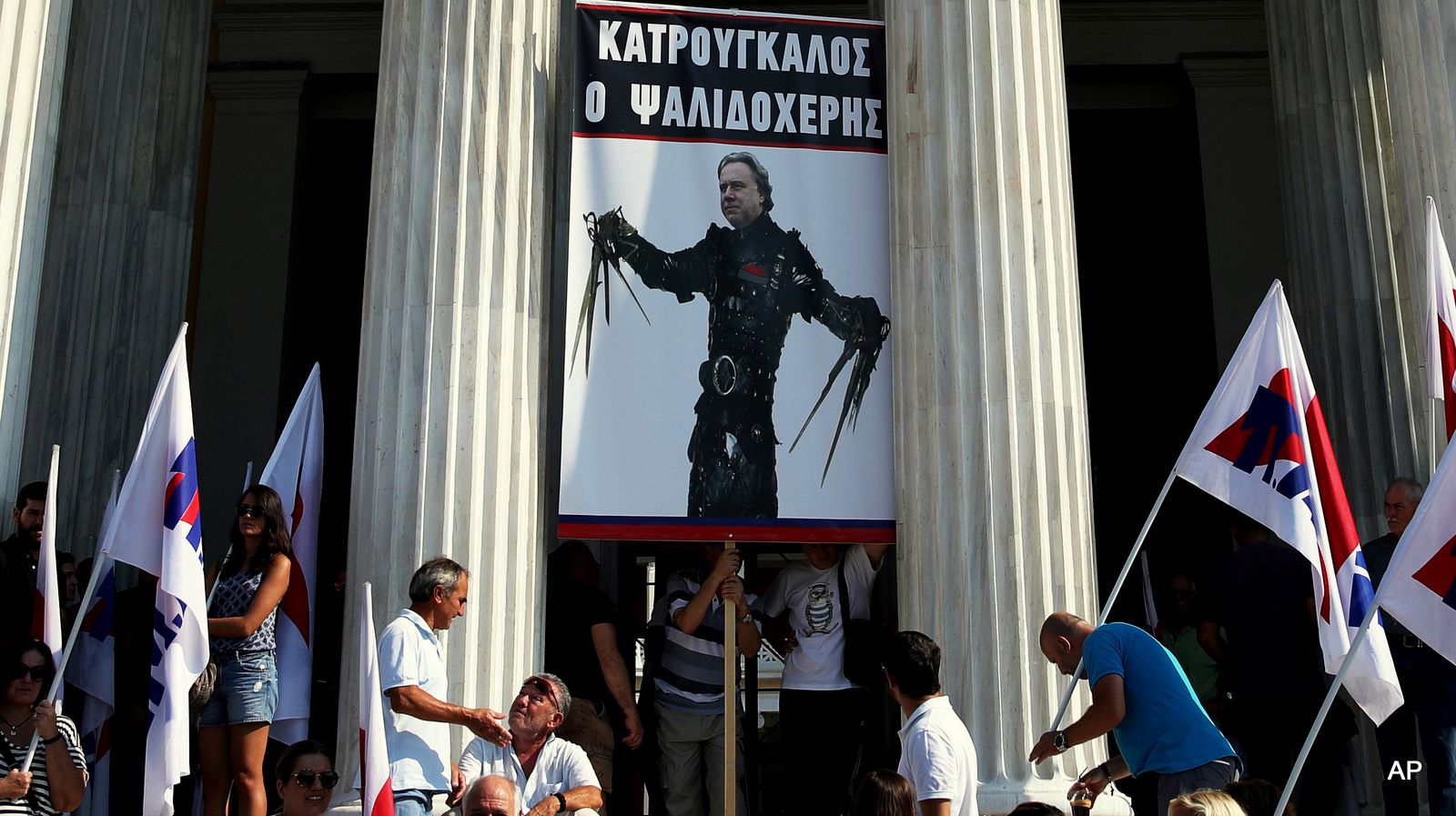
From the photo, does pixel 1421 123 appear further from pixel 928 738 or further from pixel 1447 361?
pixel 928 738

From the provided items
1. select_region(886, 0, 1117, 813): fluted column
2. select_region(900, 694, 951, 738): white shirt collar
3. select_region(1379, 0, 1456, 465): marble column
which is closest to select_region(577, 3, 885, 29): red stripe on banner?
select_region(886, 0, 1117, 813): fluted column

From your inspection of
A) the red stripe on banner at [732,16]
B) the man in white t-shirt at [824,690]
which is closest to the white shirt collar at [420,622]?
the man in white t-shirt at [824,690]

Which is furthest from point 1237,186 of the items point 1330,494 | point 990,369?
point 1330,494

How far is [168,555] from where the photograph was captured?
7.19 metres

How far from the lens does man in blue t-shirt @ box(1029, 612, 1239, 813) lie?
593 centimetres

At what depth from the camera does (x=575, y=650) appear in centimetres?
856

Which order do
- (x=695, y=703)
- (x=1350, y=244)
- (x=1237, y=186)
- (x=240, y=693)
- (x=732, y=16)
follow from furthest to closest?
(x=1237, y=186) → (x=1350, y=244) → (x=732, y=16) → (x=695, y=703) → (x=240, y=693)

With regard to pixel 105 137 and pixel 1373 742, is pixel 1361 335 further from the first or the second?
pixel 105 137

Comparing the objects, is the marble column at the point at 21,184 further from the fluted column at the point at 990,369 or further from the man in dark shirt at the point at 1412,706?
the man in dark shirt at the point at 1412,706

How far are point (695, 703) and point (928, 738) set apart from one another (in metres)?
3.14

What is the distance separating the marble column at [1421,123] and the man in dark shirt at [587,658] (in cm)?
533

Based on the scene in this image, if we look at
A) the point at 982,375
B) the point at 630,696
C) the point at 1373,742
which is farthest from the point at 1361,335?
the point at 630,696

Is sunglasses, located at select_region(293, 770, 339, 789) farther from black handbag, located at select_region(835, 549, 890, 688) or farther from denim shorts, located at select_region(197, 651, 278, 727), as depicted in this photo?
black handbag, located at select_region(835, 549, 890, 688)

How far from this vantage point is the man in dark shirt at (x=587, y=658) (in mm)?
8188
